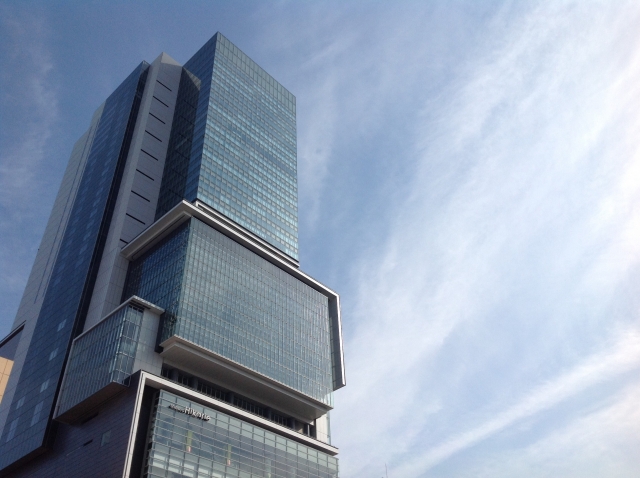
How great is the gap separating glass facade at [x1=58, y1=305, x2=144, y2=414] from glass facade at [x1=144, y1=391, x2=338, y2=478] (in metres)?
7.21

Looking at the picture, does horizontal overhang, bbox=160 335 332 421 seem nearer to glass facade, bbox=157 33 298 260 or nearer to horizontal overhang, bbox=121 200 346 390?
horizontal overhang, bbox=121 200 346 390

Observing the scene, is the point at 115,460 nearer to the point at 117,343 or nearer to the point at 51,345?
the point at 117,343

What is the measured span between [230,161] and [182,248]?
86.9 ft

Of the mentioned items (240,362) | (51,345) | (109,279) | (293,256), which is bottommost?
(240,362)

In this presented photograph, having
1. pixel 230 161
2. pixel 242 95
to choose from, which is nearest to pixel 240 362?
pixel 230 161

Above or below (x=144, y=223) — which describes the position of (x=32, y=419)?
below

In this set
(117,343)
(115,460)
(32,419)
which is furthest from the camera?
(32,419)

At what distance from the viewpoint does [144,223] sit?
359 ft

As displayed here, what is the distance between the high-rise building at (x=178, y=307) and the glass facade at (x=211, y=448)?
20 cm

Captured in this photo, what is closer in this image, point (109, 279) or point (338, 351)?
point (109, 279)

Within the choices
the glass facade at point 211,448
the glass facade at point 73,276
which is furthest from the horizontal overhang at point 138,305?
the glass facade at point 211,448

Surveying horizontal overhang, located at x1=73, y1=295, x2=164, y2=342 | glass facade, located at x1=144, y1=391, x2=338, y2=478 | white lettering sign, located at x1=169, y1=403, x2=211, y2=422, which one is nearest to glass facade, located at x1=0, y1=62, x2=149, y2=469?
horizontal overhang, located at x1=73, y1=295, x2=164, y2=342

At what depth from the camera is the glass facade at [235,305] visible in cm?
8794

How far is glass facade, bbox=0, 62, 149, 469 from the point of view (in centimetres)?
8862
